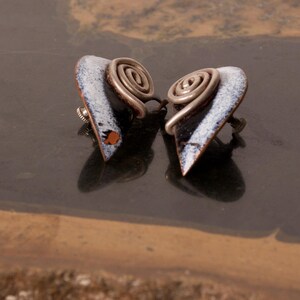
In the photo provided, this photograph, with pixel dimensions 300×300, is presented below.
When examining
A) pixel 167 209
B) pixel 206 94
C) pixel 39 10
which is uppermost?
pixel 206 94

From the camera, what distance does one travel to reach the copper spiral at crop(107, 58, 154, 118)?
6.37 feet

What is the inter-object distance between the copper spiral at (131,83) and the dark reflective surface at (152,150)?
0.12 meters

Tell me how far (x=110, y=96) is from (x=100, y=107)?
0.06m

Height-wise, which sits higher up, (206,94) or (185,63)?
(206,94)

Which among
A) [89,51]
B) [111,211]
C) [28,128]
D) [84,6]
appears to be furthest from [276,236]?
[84,6]

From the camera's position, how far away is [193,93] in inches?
74.0

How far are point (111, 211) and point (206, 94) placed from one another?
439mm

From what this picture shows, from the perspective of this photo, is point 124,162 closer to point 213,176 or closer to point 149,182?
point 149,182

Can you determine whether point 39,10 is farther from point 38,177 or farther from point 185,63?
point 38,177

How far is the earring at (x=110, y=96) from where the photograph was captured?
1882 millimetres

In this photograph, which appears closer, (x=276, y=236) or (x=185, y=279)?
(x=185, y=279)

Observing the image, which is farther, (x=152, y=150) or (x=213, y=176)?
(x=152, y=150)

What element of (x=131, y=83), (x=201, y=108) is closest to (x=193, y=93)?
(x=201, y=108)

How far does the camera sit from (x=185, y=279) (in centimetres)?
157
